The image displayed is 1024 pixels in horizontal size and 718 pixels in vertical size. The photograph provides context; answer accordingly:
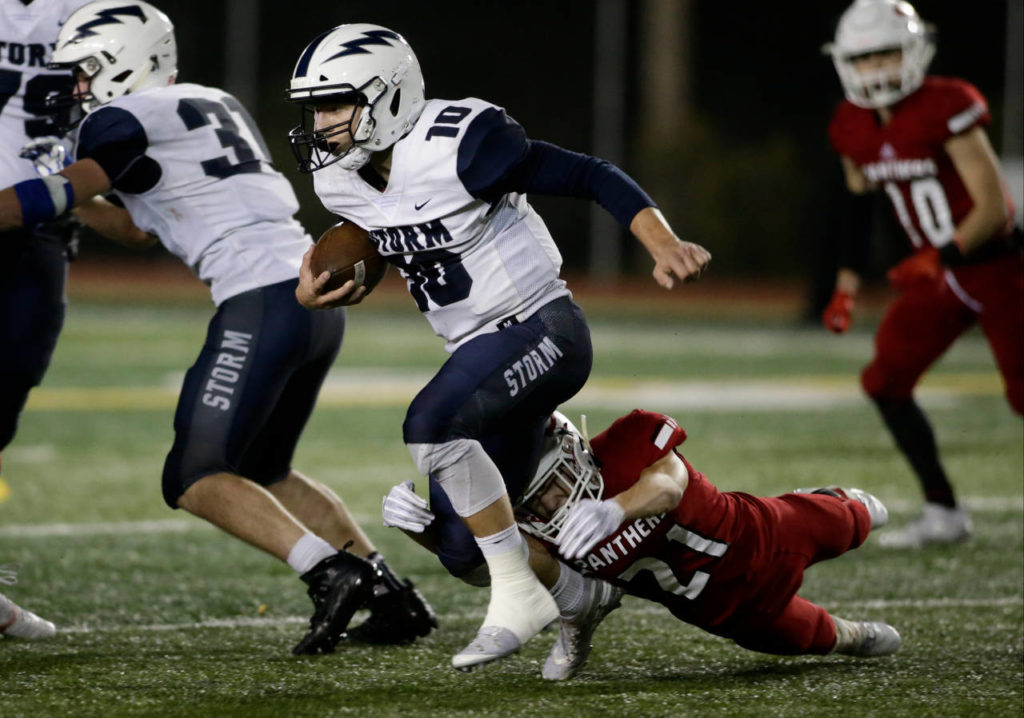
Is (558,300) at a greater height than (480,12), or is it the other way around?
(558,300)

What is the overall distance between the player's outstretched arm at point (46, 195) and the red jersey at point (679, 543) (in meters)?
1.40

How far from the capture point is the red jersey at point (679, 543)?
3.24 m

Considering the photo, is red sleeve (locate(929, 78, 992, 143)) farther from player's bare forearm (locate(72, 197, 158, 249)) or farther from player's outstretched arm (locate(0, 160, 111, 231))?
player's outstretched arm (locate(0, 160, 111, 231))

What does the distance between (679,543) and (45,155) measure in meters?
1.94

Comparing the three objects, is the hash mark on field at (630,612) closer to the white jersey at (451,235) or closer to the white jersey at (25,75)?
the white jersey at (451,235)

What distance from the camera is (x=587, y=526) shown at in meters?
3.00

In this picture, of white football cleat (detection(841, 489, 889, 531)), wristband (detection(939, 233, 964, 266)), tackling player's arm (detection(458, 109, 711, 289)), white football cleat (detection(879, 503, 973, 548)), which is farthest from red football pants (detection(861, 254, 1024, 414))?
tackling player's arm (detection(458, 109, 711, 289))

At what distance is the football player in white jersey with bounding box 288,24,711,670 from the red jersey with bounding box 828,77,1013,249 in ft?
6.79

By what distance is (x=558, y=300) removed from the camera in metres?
3.28

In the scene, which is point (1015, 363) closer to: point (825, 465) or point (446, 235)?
point (825, 465)

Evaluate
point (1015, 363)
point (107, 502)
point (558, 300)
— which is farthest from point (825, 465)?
point (558, 300)

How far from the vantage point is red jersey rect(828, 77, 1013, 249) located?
4945mm

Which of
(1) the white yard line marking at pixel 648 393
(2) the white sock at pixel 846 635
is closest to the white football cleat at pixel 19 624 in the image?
(2) the white sock at pixel 846 635

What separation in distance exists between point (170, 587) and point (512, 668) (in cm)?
133
